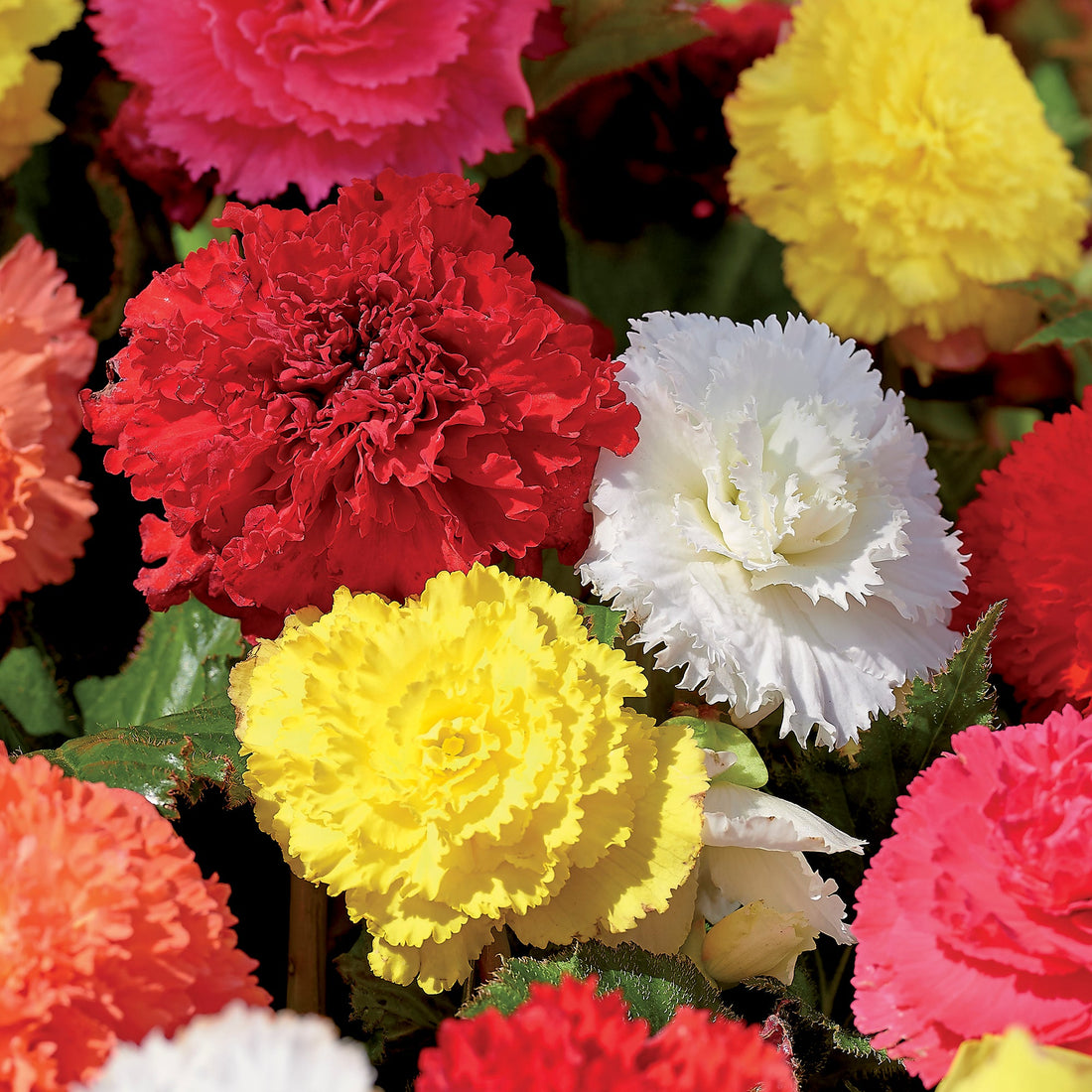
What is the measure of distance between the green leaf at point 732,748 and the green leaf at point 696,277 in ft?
1.23

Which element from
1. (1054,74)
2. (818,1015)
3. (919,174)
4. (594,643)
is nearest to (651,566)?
(594,643)

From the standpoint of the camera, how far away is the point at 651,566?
1.42 ft

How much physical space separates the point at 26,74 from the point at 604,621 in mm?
431

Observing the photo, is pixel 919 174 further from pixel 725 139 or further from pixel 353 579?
pixel 353 579

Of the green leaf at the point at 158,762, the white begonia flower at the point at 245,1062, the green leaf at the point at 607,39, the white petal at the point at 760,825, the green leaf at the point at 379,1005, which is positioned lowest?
the green leaf at the point at 379,1005

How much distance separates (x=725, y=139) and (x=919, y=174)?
0.46 ft

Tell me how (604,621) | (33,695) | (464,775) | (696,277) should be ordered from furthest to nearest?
1. (696,277)
2. (33,695)
3. (604,621)
4. (464,775)

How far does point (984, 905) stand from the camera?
0.36 metres

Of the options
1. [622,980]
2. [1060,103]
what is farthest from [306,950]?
[1060,103]

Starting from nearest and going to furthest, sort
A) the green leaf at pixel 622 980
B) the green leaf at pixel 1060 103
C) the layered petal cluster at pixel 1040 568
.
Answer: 1. the green leaf at pixel 622 980
2. the layered petal cluster at pixel 1040 568
3. the green leaf at pixel 1060 103

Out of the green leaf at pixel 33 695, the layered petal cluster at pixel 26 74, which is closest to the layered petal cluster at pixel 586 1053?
the green leaf at pixel 33 695

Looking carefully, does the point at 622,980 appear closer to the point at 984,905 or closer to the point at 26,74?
the point at 984,905

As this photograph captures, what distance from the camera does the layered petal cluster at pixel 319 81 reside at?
57 cm

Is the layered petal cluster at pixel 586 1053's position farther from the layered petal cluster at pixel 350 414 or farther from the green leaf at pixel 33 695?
the green leaf at pixel 33 695
